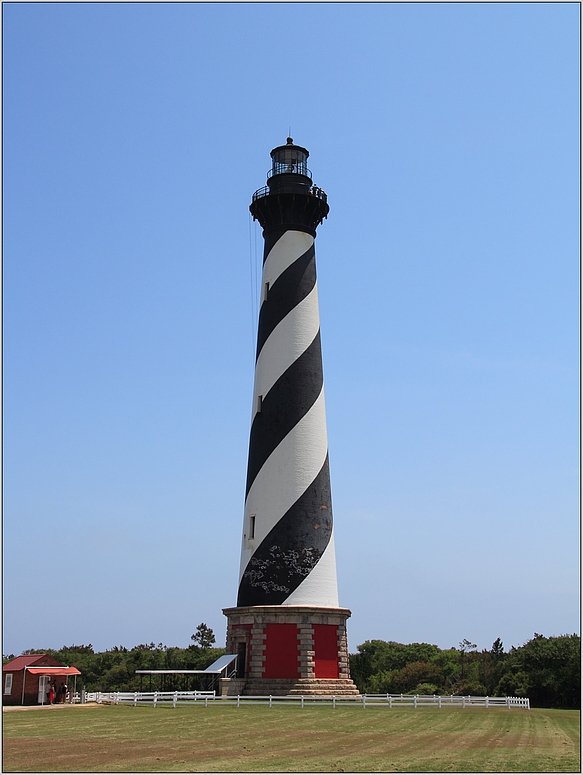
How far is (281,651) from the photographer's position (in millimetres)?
27109

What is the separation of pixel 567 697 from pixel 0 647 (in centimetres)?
2524

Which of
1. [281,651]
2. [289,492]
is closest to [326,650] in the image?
[281,651]

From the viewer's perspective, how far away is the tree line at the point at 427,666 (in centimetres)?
3266

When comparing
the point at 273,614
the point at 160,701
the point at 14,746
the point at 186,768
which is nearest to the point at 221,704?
the point at 160,701

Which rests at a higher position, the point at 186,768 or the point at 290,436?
the point at 290,436

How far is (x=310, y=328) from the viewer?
30906mm

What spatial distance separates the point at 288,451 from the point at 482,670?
22053 mm

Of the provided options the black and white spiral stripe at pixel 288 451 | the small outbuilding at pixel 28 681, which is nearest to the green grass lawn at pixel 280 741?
the small outbuilding at pixel 28 681

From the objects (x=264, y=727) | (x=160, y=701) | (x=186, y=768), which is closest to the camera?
(x=186, y=768)

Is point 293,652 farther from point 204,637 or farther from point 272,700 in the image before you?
point 204,637

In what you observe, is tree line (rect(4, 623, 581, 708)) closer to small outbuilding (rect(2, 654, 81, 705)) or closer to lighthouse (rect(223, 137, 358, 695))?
lighthouse (rect(223, 137, 358, 695))

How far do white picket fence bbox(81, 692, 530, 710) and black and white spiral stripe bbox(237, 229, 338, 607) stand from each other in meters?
3.46

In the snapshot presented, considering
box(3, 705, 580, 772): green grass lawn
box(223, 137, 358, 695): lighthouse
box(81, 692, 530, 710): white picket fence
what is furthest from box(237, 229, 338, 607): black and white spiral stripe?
box(3, 705, 580, 772): green grass lawn

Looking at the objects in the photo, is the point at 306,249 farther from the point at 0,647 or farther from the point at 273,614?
the point at 0,647
